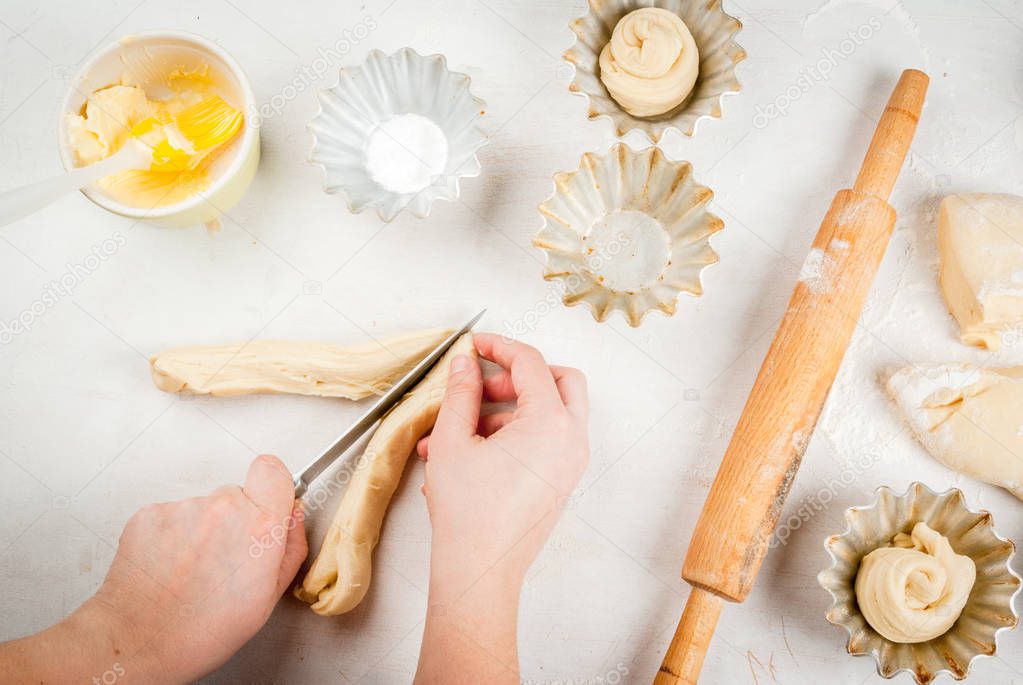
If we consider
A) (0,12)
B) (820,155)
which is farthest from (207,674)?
(820,155)

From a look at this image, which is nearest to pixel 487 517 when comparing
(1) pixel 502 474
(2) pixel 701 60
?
(1) pixel 502 474

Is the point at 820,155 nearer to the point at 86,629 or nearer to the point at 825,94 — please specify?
the point at 825,94

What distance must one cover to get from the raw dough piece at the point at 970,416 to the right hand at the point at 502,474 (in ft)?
2.13

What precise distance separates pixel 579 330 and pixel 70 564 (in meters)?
1.11

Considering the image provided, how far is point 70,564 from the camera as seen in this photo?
63.9 inches

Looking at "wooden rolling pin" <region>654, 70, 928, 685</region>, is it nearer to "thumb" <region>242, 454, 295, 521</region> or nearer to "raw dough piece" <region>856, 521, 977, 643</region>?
"raw dough piece" <region>856, 521, 977, 643</region>

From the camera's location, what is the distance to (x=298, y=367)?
5.15 ft

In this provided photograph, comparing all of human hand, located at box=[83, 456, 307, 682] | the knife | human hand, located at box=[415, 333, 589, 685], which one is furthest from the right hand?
human hand, located at box=[83, 456, 307, 682]

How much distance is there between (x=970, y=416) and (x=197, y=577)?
1.43m

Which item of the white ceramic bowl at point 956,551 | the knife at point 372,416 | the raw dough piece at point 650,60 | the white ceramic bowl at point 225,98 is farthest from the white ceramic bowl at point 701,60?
the white ceramic bowl at point 956,551

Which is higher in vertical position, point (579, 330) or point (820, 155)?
point (820, 155)

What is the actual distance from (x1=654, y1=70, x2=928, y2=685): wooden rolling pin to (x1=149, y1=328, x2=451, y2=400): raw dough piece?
61 centimetres

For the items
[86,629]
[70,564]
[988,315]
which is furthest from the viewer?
[70,564]

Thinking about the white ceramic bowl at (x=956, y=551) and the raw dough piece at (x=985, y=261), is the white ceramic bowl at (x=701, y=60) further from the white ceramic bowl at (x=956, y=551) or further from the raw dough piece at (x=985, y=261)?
the white ceramic bowl at (x=956, y=551)
